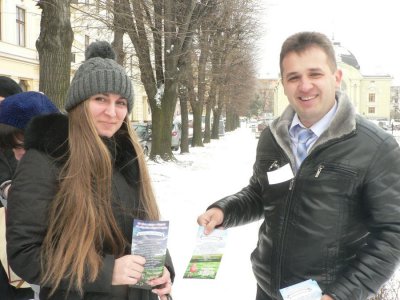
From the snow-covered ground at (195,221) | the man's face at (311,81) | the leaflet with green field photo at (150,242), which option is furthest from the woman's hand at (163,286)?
the snow-covered ground at (195,221)

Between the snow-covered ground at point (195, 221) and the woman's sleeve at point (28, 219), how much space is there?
2942 mm

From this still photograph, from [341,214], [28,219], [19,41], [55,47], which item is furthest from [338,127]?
[19,41]

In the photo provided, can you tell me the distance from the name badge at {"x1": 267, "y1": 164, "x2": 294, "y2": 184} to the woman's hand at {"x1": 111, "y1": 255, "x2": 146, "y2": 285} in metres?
0.82

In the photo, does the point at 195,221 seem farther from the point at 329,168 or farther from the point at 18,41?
the point at 18,41

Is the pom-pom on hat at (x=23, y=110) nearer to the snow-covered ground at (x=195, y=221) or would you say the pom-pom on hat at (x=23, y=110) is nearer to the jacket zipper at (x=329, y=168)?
the jacket zipper at (x=329, y=168)

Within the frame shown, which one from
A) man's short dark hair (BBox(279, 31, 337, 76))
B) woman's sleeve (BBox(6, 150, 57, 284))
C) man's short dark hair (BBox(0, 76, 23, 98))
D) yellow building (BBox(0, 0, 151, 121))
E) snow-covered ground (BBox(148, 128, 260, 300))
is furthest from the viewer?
yellow building (BBox(0, 0, 151, 121))

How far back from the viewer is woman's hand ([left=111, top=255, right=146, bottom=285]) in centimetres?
181

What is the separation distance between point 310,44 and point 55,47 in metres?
5.29

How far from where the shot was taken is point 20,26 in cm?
2862

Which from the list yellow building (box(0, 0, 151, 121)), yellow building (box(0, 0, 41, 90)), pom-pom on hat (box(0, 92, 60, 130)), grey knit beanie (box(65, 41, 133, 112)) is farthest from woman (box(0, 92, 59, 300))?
yellow building (box(0, 0, 41, 90))

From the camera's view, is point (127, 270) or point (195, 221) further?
point (195, 221)

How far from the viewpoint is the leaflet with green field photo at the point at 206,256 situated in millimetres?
2174

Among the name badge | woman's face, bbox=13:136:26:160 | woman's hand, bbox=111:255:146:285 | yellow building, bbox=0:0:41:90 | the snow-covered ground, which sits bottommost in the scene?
the snow-covered ground

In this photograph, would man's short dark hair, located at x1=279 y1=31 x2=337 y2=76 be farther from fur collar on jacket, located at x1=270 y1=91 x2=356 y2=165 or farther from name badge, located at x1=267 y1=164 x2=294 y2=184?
name badge, located at x1=267 y1=164 x2=294 y2=184
